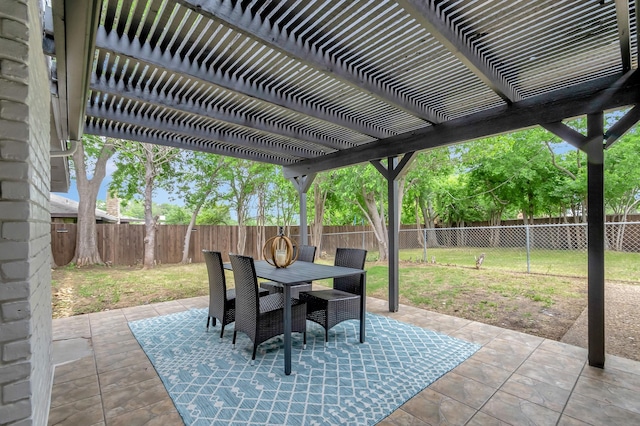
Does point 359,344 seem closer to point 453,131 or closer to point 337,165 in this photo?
point 453,131

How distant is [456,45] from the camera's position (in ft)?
7.22

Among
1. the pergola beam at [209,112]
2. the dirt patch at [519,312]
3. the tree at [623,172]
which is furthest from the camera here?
the tree at [623,172]

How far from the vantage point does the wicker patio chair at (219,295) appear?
340 cm

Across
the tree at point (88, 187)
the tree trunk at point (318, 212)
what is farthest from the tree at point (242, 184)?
the tree at point (88, 187)

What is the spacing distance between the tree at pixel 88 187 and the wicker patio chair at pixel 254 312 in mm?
7620

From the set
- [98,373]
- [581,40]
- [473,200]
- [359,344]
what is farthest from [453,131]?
[473,200]

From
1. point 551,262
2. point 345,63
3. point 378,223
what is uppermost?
point 345,63

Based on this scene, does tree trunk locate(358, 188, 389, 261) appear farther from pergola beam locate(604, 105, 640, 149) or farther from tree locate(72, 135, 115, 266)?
tree locate(72, 135, 115, 266)

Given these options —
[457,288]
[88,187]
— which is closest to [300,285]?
[457,288]

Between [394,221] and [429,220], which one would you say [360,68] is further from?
[429,220]

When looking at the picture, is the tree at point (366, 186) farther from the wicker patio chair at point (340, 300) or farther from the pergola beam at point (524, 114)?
the wicker patio chair at point (340, 300)

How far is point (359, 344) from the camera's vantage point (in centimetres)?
331

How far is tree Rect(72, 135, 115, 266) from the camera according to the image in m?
8.45

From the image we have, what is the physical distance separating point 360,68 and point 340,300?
91.6 inches
